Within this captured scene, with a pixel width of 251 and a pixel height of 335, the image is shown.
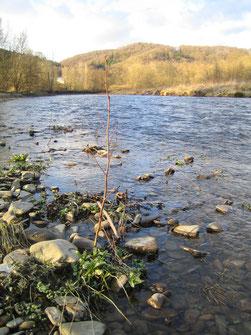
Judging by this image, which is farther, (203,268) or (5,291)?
(203,268)

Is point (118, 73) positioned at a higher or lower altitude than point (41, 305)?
higher

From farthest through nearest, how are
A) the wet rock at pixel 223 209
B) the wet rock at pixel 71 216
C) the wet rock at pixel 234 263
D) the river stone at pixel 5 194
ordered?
the river stone at pixel 5 194
the wet rock at pixel 223 209
the wet rock at pixel 71 216
the wet rock at pixel 234 263

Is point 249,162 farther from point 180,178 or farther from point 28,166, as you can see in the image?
point 28,166

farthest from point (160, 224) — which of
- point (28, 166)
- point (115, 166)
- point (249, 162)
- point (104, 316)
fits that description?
point (249, 162)

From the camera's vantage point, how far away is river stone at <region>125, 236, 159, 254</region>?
306 centimetres

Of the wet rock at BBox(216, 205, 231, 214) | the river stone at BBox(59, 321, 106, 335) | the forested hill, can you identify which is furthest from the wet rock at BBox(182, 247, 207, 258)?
the forested hill

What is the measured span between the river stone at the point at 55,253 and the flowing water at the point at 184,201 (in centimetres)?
67

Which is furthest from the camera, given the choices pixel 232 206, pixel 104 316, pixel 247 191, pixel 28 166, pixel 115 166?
pixel 115 166

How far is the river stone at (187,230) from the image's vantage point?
3428mm

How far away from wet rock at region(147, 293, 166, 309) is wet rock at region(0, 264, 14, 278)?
134cm

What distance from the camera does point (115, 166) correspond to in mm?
6703

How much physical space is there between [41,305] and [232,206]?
332 centimetres

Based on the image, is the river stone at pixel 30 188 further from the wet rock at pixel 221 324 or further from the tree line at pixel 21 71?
the tree line at pixel 21 71

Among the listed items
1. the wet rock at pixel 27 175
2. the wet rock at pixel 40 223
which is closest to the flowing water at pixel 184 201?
the wet rock at pixel 27 175
